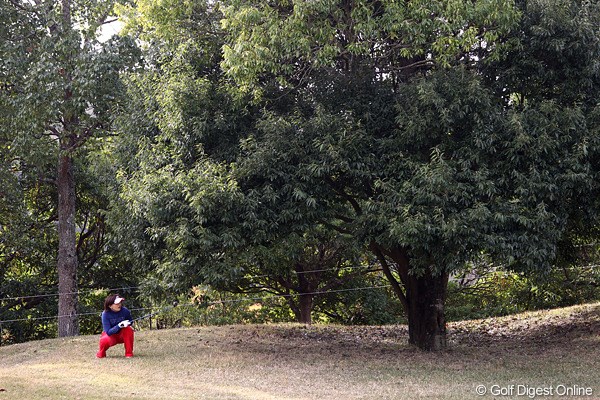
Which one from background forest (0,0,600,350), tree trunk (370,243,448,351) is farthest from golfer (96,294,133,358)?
tree trunk (370,243,448,351)

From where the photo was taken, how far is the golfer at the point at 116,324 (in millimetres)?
12086

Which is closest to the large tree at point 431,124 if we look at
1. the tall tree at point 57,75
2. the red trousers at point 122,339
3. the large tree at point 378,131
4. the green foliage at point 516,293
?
the large tree at point 378,131

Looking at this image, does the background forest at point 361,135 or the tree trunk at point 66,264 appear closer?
the background forest at point 361,135

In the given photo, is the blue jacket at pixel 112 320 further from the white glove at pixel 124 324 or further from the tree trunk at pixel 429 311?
the tree trunk at pixel 429 311

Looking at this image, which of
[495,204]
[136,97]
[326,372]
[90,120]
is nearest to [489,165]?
[495,204]

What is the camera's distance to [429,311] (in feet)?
45.6

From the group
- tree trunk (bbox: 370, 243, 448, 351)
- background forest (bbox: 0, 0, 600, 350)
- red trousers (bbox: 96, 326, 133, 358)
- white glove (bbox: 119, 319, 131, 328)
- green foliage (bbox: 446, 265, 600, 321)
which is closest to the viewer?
background forest (bbox: 0, 0, 600, 350)

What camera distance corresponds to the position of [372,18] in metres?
11.3

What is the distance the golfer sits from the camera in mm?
12086

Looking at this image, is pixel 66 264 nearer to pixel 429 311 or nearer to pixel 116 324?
pixel 116 324

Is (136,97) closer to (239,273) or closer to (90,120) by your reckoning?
(90,120)

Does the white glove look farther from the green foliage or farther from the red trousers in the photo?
the green foliage

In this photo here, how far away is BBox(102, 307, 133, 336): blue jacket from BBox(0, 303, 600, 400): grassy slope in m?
0.52

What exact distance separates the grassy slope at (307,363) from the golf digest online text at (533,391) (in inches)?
8.0
